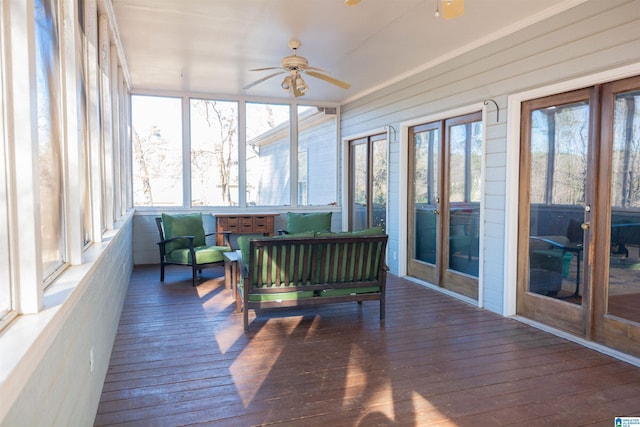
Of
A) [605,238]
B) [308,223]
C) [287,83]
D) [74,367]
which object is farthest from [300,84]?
[74,367]

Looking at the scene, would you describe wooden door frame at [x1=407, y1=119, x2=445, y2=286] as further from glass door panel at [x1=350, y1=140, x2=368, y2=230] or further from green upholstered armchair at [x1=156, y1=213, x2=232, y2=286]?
green upholstered armchair at [x1=156, y1=213, x2=232, y2=286]

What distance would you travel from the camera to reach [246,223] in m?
7.44

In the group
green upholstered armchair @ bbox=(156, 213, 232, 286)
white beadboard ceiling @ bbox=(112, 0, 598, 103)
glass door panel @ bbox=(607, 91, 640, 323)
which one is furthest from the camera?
green upholstered armchair @ bbox=(156, 213, 232, 286)

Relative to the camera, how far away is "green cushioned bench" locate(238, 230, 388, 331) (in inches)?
156

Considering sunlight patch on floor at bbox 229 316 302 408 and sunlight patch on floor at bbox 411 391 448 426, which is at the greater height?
sunlight patch on floor at bbox 229 316 302 408

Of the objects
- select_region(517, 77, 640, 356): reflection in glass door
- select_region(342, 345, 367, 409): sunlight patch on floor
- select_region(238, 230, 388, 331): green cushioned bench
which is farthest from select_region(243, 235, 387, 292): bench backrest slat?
select_region(517, 77, 640, 356): reflection in glass door

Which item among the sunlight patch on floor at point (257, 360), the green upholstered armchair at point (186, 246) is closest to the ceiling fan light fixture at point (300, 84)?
the green upholstered armchair at point (186, 246)

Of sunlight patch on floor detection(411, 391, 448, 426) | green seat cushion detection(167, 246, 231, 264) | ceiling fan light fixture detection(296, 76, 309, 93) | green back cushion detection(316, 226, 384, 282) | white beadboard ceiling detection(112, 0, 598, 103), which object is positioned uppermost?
white beadboard ceiling detection(112, 0, 598, 103)

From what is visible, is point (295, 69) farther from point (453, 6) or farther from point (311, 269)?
point (453, 6)

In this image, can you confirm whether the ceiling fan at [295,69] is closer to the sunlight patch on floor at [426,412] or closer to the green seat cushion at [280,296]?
the green seat cushion at [280,296]

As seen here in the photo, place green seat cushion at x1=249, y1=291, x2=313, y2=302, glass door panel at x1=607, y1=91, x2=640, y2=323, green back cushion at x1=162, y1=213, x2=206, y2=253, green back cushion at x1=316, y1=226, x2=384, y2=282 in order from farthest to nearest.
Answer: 1. green back cushion at x1=162, y1=213, x2=206, y2=253
2. green back cushion at x1=316, y1=226, x2=384, y2=282
3. green seat cushion at x1=249, y1=291, x2=313, y2=302
4. glass door panel at x1=607, y1=91, x2=640, y2=323

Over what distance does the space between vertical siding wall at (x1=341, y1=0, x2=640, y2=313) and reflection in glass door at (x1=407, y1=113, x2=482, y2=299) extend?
9.0 inches

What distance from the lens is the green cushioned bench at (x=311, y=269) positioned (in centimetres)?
397

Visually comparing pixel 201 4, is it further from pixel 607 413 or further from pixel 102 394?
pixel 607 413
